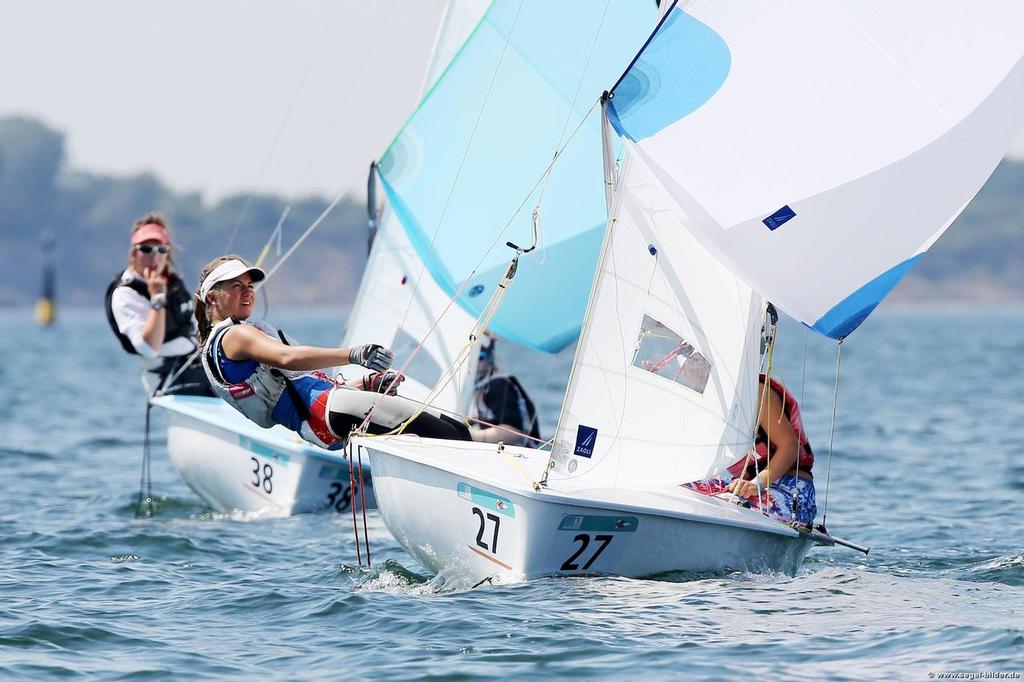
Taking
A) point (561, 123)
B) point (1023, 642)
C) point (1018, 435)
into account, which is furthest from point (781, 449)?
point (1018, 435)

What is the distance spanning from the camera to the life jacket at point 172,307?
910 cm

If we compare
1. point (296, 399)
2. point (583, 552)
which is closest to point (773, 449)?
point (583, 552)

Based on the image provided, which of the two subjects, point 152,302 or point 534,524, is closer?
point 534,524

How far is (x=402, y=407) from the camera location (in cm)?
634

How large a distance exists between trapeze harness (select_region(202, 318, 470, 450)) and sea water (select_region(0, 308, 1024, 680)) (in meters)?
0.71

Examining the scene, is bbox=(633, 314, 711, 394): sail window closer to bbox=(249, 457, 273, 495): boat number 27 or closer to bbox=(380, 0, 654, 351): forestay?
bbox=(380, 0, 654, 351): forestay

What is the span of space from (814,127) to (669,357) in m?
1.12

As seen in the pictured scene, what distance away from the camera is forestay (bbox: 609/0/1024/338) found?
6070 millimetres

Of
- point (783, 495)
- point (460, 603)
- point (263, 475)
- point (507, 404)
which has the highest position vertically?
point (507, 404)

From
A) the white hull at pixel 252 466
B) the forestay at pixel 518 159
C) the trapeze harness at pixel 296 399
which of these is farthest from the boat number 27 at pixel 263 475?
the trapeze harness at pixel 296 399

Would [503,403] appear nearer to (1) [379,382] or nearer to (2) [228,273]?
(1) [379,382]

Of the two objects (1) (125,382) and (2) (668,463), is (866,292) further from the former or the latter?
(1) (125,382)

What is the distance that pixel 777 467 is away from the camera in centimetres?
654

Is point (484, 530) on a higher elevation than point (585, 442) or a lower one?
lower
